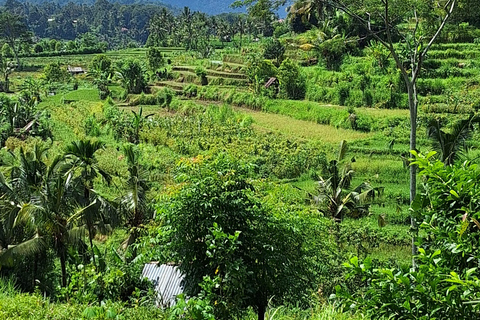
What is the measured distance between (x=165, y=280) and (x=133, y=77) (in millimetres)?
28076

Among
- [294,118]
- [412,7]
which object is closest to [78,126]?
[294,118]

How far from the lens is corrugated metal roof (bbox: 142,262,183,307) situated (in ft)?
20.6

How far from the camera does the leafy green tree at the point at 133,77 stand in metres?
32.7

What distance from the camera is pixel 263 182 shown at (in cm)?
631

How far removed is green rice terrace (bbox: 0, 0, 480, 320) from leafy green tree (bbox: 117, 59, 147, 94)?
155 mm

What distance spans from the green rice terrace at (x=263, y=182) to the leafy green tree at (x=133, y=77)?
16 cm

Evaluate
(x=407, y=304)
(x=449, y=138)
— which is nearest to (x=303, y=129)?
(x=449, y=138)

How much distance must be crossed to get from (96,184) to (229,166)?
11.0 m

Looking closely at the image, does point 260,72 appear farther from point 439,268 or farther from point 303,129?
point 439,268

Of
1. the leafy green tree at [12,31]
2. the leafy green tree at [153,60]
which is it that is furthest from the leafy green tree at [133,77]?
the leafy green tree at [12,31]

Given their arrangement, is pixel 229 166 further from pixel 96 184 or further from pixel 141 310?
pixel 96 184

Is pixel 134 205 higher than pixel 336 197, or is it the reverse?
pixel 134 205

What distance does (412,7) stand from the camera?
7996mm

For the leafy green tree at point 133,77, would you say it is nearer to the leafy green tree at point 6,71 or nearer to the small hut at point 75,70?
the leafy green tree at point 6,71
